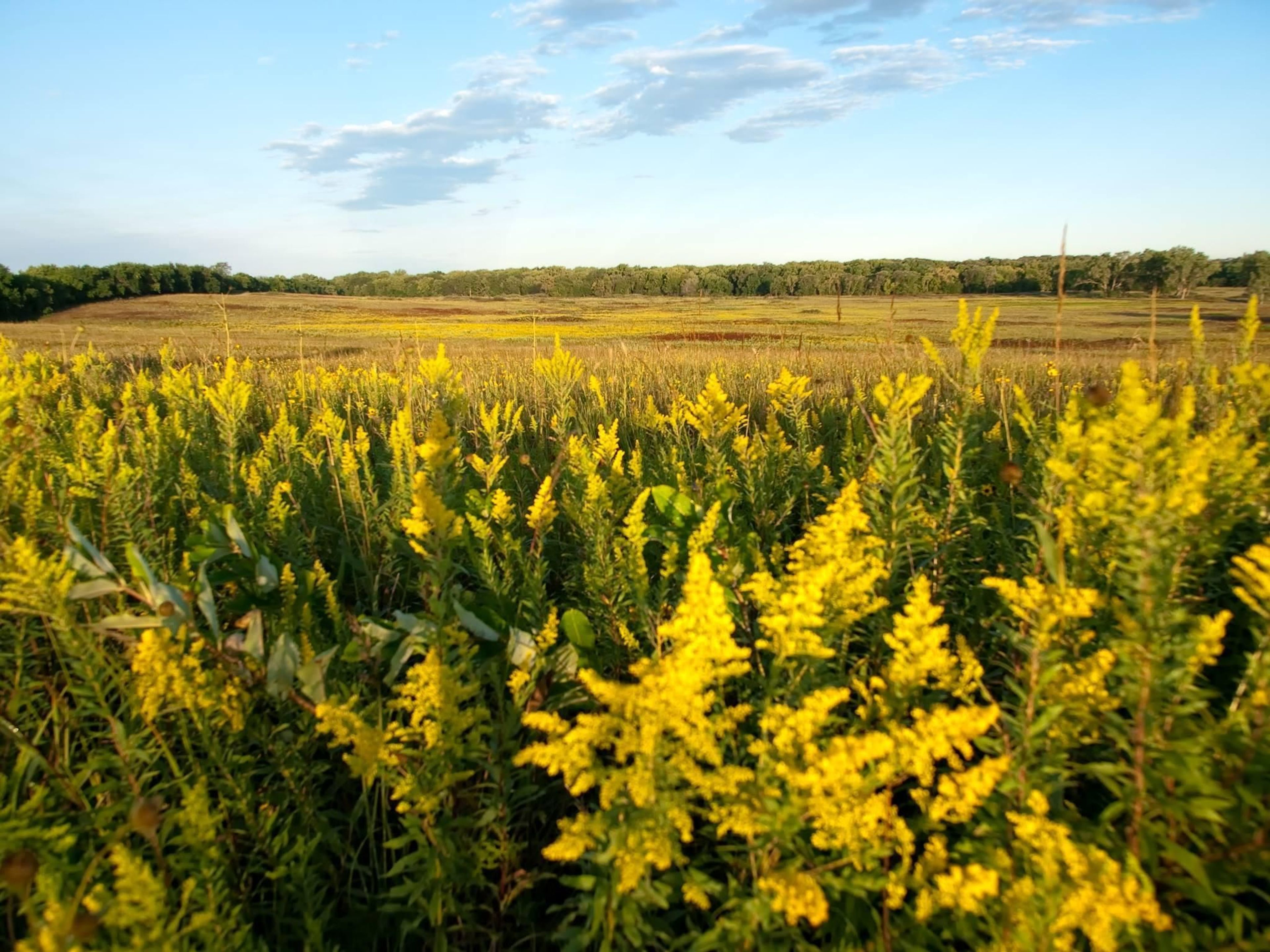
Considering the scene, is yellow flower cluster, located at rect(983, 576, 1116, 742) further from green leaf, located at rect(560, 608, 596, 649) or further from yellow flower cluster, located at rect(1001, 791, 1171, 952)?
green leaf, located at rect(560, 608, 596, 649)

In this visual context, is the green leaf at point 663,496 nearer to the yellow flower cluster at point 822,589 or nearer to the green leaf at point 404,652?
the yellow flower cluster at point 822,589

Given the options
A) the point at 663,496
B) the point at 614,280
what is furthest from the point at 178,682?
the point at 614,280

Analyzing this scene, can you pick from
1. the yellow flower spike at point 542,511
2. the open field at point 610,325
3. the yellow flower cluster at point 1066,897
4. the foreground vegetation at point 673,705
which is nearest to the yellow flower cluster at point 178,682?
the foreground vegetation at point 673,705

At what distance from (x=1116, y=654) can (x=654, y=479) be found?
1.99m

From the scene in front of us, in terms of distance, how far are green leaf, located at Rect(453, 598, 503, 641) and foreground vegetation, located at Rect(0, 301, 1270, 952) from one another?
0.06 feet

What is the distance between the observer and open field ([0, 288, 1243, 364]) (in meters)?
12.5

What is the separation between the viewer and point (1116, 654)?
1267 mm

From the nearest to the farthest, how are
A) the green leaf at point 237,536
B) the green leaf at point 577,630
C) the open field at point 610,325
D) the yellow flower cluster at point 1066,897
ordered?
the yellow flower cluster at point 1066,897 → the green leaf at point 577,630 → the green leaf at point 237,536 → the open field at point 610,325

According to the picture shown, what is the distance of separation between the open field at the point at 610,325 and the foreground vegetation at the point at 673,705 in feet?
6.83

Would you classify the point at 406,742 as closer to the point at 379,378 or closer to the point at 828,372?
the point at 379,378

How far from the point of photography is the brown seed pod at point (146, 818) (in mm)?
1097

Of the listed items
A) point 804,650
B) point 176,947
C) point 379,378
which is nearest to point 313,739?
point 176,947

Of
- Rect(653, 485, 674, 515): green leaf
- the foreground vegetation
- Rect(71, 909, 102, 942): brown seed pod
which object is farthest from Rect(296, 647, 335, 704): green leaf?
Rect(653, 485, 674, 515): green leaf

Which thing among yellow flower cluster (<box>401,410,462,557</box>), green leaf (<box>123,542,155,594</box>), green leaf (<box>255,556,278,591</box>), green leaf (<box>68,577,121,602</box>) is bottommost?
green leaf (<box>255,556,278,591</box>)
